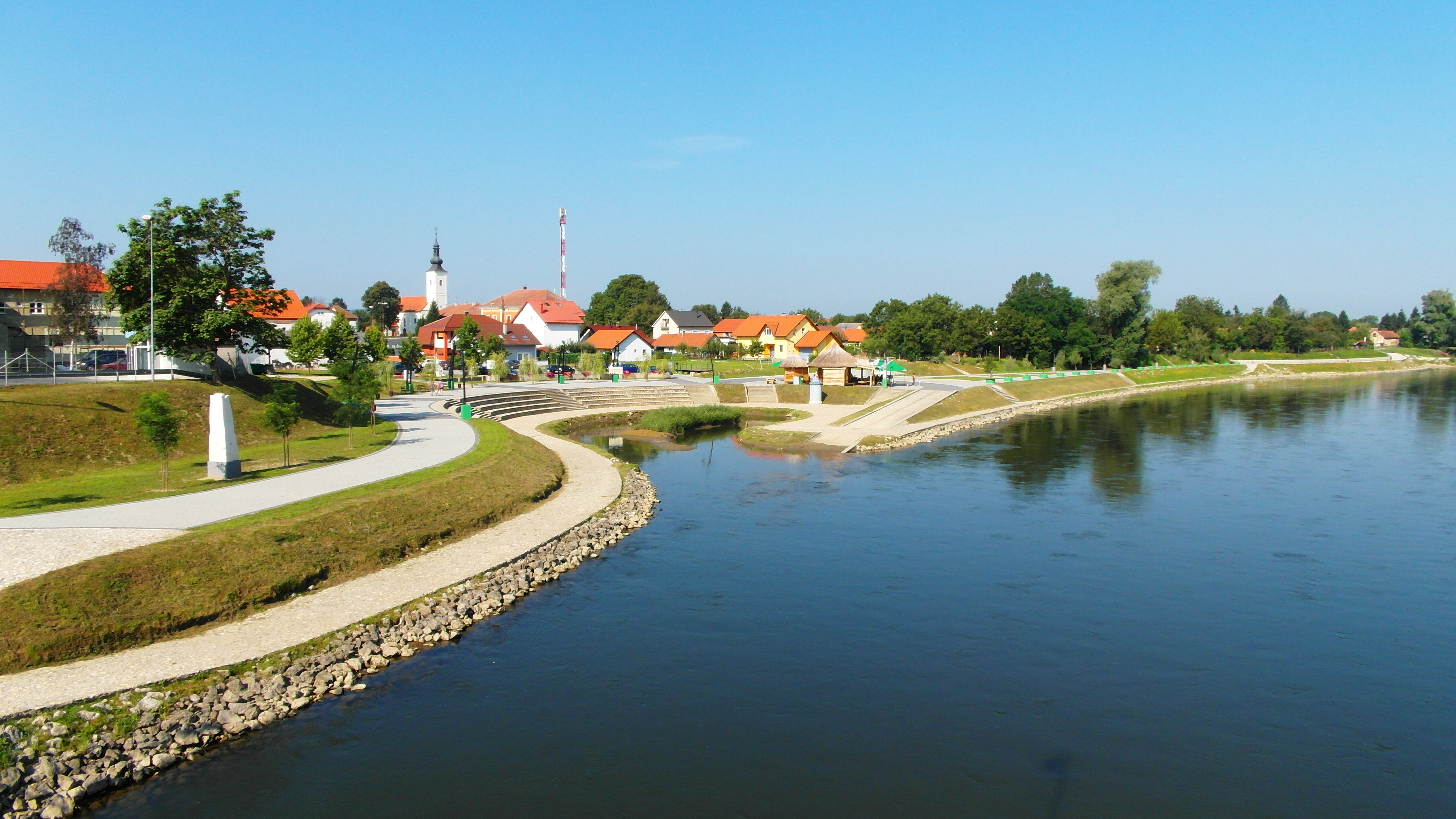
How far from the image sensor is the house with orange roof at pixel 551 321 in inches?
3644

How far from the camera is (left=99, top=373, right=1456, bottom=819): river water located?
10.4 m

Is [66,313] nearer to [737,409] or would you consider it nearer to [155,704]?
[737,409]

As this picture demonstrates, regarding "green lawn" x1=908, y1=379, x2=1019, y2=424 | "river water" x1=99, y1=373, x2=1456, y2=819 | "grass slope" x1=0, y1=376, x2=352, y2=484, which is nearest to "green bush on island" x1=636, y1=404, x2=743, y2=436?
"green lawn" x1=908, y1=379, x2=1019, y2=424

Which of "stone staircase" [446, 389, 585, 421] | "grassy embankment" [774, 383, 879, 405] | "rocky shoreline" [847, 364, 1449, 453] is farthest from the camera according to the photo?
"grassy embankment" [774, 383, 879, 405]

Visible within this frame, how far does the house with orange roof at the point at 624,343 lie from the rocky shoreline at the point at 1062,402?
3561 cm

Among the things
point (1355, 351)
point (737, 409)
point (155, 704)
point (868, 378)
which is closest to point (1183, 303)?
point (1355, 351)

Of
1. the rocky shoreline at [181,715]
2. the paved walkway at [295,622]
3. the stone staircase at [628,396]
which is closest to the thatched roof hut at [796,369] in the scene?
the stone staircase at [628,396]

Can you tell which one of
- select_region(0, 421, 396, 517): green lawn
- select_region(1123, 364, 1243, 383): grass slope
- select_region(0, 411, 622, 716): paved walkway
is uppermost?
select_region(1123, 364, 1243, 383): grass slope

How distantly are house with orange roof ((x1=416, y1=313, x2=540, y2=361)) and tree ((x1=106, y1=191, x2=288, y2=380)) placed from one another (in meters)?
34.7

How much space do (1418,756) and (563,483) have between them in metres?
21.4

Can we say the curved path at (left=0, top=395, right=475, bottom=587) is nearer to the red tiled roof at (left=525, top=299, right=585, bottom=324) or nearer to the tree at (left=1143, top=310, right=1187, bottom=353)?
the red tiled roof at (left=525, top=299, right=585, bottom=324)

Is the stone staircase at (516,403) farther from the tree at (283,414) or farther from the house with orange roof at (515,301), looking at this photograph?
the house with orange roof at (515,301)

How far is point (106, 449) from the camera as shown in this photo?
2312 cm

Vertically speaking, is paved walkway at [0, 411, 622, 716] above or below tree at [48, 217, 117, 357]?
below
